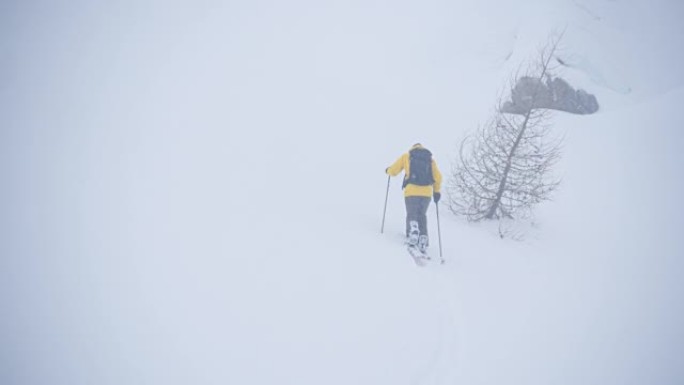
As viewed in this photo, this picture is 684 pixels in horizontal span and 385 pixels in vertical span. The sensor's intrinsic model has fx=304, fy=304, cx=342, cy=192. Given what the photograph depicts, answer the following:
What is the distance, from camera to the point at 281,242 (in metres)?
5.52

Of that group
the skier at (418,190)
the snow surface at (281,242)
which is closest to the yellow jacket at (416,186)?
the skier at (418,190)

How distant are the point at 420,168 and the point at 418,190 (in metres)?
0.51

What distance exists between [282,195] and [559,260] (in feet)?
22.9

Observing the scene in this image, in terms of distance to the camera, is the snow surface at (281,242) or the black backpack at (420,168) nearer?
the snow surface at (281,242)

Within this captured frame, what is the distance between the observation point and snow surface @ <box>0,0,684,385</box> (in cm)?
354

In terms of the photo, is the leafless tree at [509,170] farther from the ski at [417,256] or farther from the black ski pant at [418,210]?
the ski at [417,256]

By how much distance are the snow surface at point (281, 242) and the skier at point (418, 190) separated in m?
0.57

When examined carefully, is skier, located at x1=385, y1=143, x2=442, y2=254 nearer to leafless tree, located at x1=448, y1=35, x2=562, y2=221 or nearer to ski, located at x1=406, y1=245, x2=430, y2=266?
ski, located at x1=406, y1=245, x2=430, y2=266

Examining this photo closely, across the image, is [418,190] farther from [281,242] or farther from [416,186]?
[281,242]

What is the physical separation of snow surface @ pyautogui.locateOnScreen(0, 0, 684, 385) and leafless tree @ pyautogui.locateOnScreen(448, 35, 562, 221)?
872 mm

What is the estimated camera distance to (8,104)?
983 centimetres

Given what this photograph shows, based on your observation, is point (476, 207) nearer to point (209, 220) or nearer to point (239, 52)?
point (209, 220)

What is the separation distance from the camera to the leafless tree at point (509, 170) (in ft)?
27.3

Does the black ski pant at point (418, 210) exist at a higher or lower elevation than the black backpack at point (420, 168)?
lower
